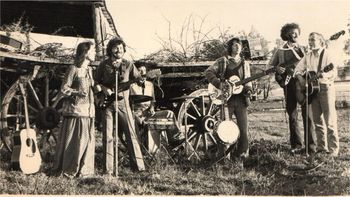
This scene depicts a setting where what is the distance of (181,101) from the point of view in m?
6.33

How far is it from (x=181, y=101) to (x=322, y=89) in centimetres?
197

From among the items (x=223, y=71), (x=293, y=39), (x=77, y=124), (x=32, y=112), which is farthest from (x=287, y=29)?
(x=32, y=112)

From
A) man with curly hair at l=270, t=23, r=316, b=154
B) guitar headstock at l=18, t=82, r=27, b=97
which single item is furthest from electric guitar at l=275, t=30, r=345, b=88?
guitar headstock at l=18, t=82, r=27, b=97

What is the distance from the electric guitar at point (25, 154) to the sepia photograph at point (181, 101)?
0.01m

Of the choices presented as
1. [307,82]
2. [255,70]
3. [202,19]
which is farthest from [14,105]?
[307,82]

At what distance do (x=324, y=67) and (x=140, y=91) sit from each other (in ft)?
6.89

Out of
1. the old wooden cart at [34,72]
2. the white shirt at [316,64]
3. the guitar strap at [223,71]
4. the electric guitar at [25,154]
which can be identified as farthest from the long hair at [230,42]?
the electric guitar at [25,154]

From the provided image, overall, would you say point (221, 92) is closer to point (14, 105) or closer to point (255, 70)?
point (255, 70)

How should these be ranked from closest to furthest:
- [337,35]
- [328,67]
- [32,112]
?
[337,35], [328,67], [32,112]

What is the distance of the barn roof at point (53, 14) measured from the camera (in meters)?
6.73

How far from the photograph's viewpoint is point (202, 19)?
18.3ft

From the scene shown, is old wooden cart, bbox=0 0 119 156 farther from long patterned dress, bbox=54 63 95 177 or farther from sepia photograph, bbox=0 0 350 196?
long patterned dress, bbox=54 63 95 177

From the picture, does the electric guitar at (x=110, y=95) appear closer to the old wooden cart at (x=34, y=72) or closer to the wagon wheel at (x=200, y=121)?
the old wooden cart at (x=34, y=72)

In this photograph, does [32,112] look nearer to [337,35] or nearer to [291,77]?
[291,77]
